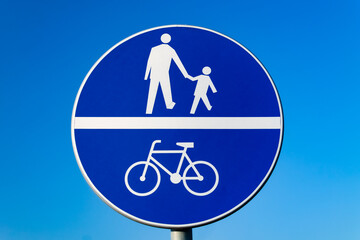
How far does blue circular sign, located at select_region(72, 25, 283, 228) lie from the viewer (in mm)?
1295

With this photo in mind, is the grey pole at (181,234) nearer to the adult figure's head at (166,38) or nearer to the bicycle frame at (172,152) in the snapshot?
the bicycle frame at (172,152)

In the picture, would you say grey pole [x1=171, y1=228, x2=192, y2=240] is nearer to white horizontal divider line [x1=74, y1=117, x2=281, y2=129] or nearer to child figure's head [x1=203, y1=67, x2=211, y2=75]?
white horizontal divider line [x1=74, y1=117, x2=281, y2=129]

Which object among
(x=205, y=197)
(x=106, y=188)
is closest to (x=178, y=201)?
(x=205, y=197)

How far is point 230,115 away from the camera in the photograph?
1.41m

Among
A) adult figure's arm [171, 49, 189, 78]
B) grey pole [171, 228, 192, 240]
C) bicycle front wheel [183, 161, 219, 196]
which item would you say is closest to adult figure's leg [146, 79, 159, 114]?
adult figure's arm [171, 49, 189, 78]

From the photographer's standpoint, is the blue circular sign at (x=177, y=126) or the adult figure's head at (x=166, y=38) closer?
the blue circular sign at (x=177, y=126)

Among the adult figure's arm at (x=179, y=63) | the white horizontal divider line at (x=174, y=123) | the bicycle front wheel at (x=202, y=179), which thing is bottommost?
the bicycle front wheel at (x=202, y=179)

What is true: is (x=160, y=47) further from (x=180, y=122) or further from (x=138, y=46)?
(x=180, y=122)

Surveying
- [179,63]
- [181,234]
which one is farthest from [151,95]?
[181,234]

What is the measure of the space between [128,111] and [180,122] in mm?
173

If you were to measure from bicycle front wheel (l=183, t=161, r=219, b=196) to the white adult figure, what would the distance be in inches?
8.9

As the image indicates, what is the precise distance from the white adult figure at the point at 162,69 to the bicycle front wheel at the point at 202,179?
22cm

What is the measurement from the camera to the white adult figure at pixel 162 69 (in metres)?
1.41

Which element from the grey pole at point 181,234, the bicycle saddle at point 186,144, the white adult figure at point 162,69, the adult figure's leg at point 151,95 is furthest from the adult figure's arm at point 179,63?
the grey pole at point 181,234
